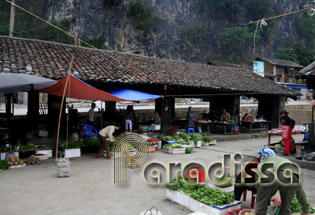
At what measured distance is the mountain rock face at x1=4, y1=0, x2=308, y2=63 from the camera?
3759 centimetres

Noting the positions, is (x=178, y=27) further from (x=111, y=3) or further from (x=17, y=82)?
(x=17, y=82)

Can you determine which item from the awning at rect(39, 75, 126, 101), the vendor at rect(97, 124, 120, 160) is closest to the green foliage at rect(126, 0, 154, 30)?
the awning at rect(39, 75, 126, 101)

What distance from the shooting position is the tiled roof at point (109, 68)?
10.8 m

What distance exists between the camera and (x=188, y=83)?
44.5 ft

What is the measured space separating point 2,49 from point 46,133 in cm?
382

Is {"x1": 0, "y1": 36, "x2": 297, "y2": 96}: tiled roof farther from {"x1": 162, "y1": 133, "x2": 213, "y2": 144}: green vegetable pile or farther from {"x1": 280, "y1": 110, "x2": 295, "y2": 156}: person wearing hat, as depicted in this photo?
{"x1": 280, "y1": 110, "x2": 295, "y2": 156}: person wearing hat

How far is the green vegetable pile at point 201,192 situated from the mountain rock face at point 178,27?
30912 mm

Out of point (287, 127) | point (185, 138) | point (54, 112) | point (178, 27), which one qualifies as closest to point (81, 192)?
point (54, 112)

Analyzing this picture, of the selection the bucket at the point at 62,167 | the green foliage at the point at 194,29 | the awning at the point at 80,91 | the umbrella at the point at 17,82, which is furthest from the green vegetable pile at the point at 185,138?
the green foliage at the point at 194,29

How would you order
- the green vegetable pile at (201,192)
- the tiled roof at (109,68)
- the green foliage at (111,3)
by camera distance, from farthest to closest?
the green foliage at (111,3), the tiled roof at (109,68), the green vegetable pile at (201,192)

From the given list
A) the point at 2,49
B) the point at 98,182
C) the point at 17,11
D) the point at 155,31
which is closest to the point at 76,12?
the point at 17,11

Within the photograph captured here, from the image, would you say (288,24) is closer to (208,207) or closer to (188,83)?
(188,83)

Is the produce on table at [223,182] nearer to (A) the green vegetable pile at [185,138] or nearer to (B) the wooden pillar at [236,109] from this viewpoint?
(A) the green vegetable pile at [185,138]

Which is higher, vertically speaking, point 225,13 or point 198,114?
point 225,13
